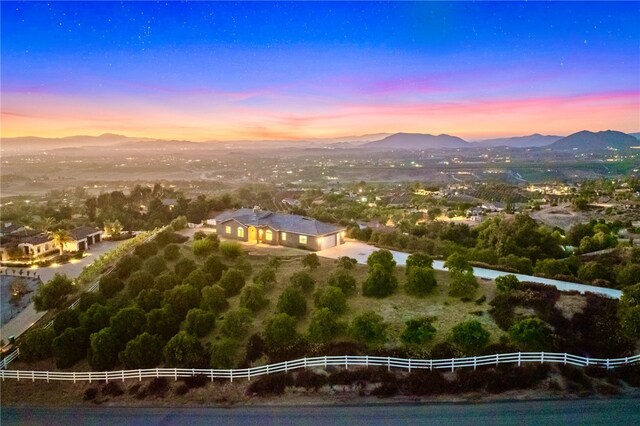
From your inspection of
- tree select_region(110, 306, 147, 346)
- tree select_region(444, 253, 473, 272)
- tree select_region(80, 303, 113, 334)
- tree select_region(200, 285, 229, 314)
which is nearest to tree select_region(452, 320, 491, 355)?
tree select_region(444, 253, 473, 272)

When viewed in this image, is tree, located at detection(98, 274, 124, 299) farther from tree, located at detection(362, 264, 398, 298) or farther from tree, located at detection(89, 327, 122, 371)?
tree, located at detection(362, 264, 398, 298)

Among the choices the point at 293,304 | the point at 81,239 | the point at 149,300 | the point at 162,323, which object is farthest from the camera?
the point at 81,239

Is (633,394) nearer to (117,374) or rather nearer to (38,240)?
(117,374)

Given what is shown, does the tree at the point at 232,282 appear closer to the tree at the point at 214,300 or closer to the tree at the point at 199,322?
the tree at the point at 214,300

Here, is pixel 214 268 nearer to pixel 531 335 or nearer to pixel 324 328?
pixel 324 328

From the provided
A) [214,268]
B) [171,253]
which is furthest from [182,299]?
[171,253]

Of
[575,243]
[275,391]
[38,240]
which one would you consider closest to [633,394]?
[275,391]
